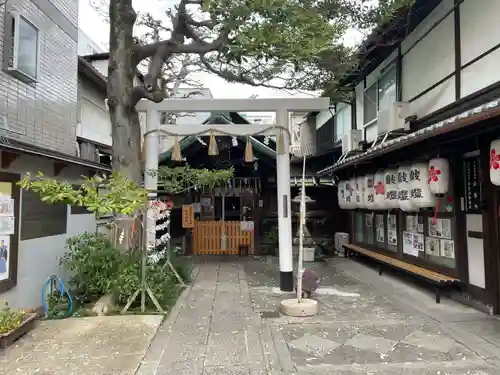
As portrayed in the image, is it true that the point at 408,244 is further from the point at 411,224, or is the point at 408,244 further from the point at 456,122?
the point at 456,122

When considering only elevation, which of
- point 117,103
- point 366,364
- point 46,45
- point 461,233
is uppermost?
point 46,45

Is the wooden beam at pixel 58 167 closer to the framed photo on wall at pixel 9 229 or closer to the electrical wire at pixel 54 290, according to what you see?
the framed photo on wall at pixel 9 229

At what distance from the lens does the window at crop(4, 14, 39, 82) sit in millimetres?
7680

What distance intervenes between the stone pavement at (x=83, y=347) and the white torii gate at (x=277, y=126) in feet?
12.3

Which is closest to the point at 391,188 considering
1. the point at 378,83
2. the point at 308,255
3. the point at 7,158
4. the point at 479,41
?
the point at 479,41

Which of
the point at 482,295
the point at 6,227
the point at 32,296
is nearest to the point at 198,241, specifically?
the point at 32,296

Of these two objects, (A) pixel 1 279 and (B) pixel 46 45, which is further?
(B) pixel 46 45

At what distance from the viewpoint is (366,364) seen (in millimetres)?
5363

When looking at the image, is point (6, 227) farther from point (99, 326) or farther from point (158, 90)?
point (158, 90)

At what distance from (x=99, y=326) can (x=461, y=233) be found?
24.1ft

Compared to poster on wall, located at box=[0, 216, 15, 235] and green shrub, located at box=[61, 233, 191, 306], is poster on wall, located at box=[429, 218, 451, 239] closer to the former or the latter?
green shrub, located at box=[61, 233, 191, 306]

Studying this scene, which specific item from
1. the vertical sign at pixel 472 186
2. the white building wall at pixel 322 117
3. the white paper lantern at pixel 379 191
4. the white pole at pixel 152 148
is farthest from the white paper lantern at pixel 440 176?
the white building wall at pixel 322 117

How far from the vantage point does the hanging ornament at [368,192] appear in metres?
11.8

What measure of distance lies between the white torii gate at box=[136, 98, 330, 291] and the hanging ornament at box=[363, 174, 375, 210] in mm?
3081
